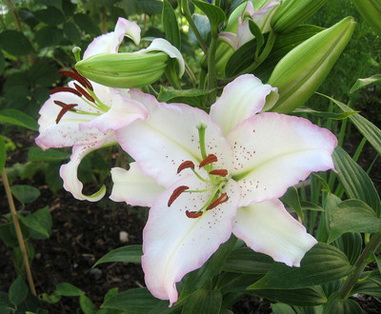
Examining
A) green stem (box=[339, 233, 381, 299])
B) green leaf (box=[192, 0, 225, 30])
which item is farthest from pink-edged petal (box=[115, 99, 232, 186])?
green stem (box=[339, 233, 381, 299])

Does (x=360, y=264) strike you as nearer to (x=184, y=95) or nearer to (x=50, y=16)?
(x=184, y=95)

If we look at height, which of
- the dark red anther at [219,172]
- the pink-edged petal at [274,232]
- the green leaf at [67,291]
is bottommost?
the green leaf at [67,291]

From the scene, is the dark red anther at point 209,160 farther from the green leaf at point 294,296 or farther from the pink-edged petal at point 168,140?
the green leaf at point 294,296

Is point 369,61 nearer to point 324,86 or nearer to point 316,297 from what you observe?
point 324,86

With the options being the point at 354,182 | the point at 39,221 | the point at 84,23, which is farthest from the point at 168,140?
the point at 84,23

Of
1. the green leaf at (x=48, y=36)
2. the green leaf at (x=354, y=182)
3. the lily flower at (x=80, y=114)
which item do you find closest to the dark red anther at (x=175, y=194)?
the lily flower at (x=80, y=114)


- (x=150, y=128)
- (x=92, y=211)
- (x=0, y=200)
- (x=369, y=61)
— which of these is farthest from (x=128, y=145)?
(x=0, y=200)

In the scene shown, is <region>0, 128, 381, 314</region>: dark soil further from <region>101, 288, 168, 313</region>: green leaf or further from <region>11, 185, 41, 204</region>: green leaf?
<region>101, 288, 168, 313</region>: green leaf
